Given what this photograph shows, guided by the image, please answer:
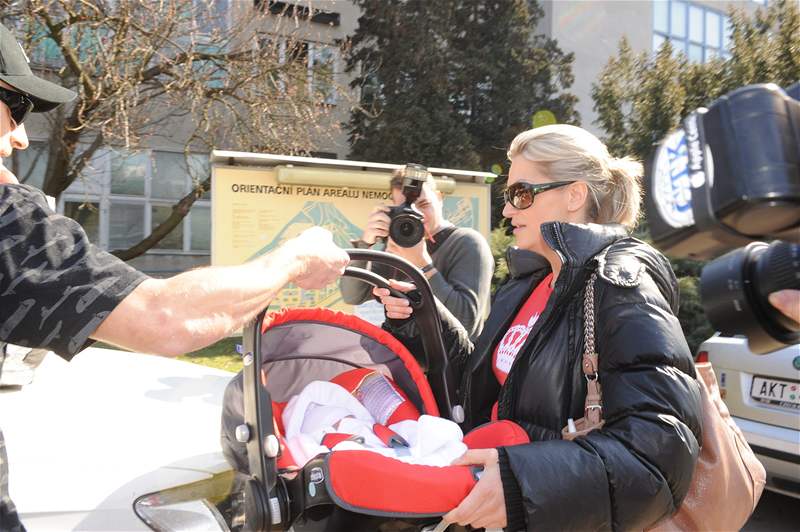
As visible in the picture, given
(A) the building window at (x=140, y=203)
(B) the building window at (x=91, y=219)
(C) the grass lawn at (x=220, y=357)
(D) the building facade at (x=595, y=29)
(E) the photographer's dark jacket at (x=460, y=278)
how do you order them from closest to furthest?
(E) the photographer's dark jacket at (x=460, y=278) → (C) the grass lawn at (x=220, y=357) → (B) the building window at (x=91, y=219) → (A) the building window at (x=140, y=203) → (D) the building facade at (x=595, y=29)

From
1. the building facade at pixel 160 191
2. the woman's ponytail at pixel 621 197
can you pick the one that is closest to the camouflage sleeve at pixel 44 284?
the woman's ponytail at pixel 621 197

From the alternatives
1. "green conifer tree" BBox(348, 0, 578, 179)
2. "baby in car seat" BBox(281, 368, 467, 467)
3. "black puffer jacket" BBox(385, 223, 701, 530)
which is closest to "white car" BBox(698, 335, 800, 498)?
"black puffer jacket" BBox(385, 223, 701, 530)

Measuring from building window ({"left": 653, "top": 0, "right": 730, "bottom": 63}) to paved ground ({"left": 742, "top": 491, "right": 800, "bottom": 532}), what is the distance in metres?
18.5

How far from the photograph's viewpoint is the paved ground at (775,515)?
3.99 metres

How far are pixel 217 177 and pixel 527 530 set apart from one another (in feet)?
16.0

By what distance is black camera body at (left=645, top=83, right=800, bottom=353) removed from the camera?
0.93 metres

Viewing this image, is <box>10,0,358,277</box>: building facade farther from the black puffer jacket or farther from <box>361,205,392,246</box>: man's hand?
the black puffer jacket

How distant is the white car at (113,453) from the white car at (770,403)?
9.40ft

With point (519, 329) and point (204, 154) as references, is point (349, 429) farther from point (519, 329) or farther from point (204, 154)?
point (204, 154)

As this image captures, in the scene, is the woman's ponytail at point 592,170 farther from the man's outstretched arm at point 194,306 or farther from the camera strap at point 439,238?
the camera strap at point 439,238

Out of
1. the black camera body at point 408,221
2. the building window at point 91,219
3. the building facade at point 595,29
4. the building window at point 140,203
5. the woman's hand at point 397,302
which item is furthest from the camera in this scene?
the building facade at point 595,29

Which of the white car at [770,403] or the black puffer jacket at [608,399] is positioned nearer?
the black puffer jacket at [608,399]

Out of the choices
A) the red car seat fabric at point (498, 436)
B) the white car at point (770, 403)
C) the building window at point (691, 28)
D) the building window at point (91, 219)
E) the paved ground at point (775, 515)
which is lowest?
the paved ground at point (775, 515)

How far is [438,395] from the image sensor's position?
205cm
